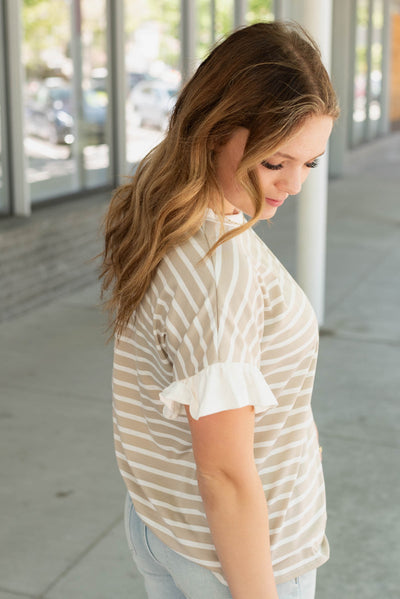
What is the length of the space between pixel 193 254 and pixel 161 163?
187mm

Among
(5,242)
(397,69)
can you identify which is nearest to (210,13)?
(5,242)

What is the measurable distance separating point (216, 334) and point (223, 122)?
0.30m

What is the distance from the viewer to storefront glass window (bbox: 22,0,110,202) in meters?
7.45

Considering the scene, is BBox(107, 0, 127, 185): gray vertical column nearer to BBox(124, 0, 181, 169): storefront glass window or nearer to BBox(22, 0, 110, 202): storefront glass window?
BBox(22, 0, 110, 202): storefront glass window

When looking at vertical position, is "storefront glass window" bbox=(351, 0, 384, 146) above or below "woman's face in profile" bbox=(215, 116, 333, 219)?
below

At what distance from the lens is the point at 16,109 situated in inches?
268

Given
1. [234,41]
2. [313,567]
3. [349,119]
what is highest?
[234,41]

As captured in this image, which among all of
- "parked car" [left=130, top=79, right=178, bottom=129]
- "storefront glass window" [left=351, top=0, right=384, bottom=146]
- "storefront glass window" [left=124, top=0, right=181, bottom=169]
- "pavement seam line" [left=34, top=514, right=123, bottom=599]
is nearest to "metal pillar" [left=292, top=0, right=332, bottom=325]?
"pavement seam line" [left=34, top=514, right=123, bottom=599]

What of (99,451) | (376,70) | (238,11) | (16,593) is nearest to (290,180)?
(16,593)

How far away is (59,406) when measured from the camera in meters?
4.52

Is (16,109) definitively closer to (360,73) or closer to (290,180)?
(290,180)

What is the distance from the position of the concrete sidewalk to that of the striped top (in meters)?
1.67

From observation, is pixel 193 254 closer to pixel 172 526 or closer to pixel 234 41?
pixel 234 41

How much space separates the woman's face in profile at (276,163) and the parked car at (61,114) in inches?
257
